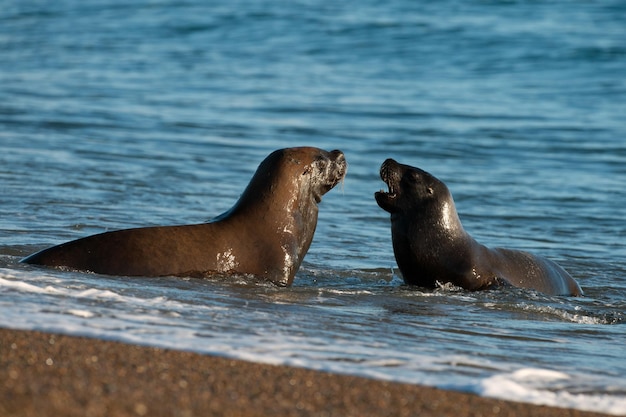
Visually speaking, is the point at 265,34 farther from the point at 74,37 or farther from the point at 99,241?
the point at 99,241

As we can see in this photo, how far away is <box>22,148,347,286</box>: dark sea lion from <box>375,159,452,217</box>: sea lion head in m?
0.37

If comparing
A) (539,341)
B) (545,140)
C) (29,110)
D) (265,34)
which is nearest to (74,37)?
(265,34)

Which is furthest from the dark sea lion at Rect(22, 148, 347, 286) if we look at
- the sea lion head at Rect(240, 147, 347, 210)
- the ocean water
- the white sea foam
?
the white sea foam

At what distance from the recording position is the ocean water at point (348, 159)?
540 cm

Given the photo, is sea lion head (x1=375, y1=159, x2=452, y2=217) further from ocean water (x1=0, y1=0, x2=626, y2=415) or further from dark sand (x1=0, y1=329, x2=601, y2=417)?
dark sand (x1=0, y1=329, x2=601, y2=417)

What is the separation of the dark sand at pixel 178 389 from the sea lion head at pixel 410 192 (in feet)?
12.7

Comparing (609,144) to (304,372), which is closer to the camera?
(304,372)

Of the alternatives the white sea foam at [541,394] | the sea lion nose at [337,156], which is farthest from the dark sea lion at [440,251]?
the white sea foam at [541,394]

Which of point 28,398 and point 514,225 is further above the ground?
point 28,398

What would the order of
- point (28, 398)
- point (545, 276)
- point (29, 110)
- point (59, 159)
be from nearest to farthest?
point (28, 398)
point (545, 276)
point (59, 159)
point (29, 110)

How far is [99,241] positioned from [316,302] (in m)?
1.45

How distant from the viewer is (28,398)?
3635 millimetres

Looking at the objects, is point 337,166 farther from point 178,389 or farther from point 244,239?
point 178,389

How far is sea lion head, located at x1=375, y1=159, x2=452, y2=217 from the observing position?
8.33m
